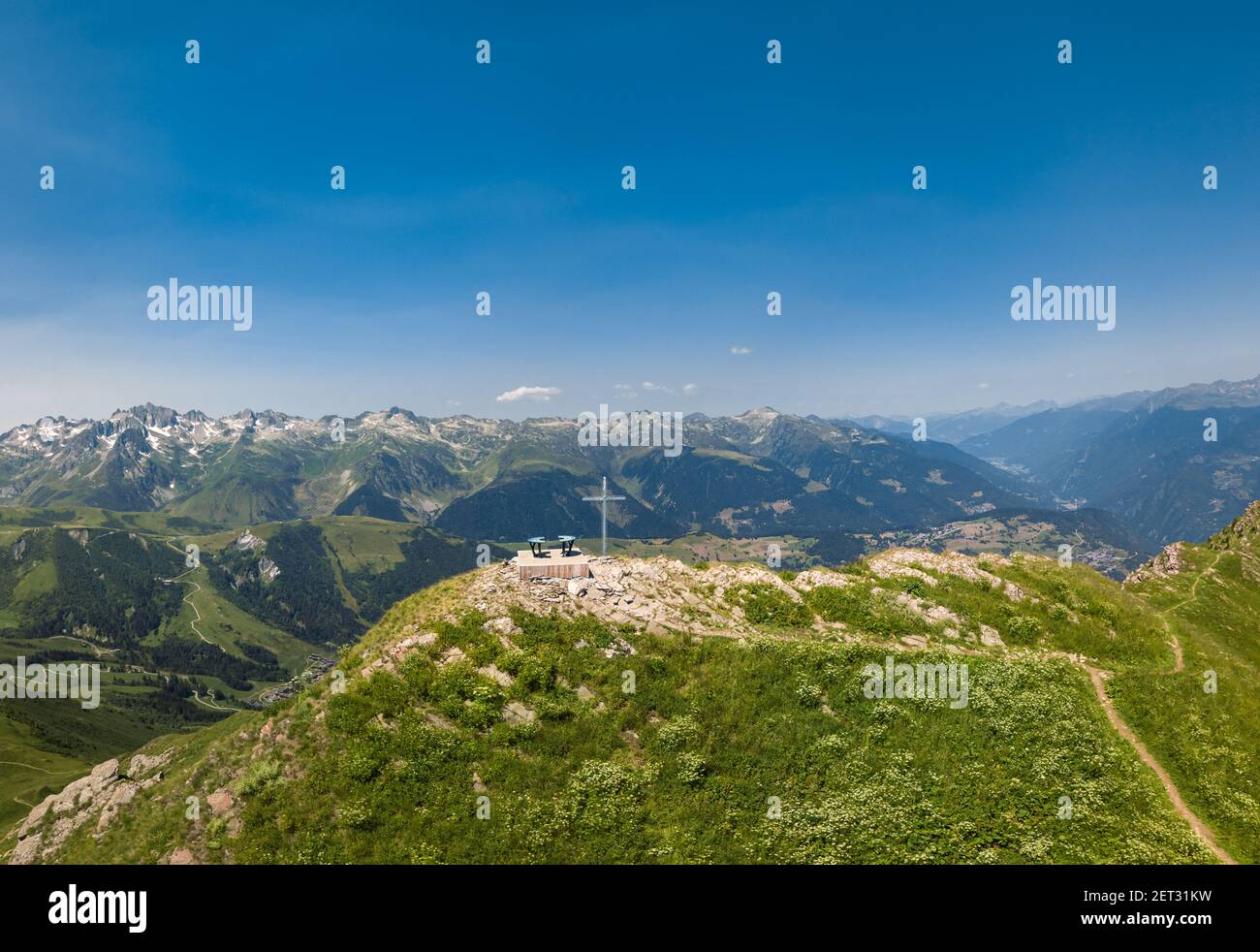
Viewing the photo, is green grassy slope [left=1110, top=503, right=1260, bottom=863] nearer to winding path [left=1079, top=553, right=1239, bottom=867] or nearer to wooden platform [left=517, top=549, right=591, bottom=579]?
winding path [left=1079, top=553, right=1239, bottom=867]

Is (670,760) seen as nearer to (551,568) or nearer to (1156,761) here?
(551,568)

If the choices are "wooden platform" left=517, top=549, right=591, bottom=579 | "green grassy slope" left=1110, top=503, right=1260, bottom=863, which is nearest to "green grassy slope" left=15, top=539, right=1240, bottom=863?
"green grassy slope" left=1110, top=503, right=1260, bottom=863

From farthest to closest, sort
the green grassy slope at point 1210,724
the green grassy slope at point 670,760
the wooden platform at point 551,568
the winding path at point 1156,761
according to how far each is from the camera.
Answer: the wooden platform at point 551,568 → the green grassy slope at point 1210,724 → the winding path at point 1156,761 → the green grassy slope at point 670,760

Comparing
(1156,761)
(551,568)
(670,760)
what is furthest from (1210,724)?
(551,568)

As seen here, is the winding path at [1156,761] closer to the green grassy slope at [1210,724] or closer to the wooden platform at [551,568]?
the green grassy slope at [1210,724]

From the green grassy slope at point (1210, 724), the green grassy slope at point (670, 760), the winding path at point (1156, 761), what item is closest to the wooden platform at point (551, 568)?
the green grassy slope at point (670, 760)

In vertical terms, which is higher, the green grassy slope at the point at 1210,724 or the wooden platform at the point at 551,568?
the wooden platform at the point at 551,568

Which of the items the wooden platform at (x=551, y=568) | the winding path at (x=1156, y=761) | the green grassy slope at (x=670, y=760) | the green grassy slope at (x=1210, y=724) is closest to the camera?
the green grassy slope at (x=670, y=760)

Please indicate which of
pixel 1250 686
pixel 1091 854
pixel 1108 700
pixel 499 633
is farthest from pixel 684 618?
pixel 1250 686
